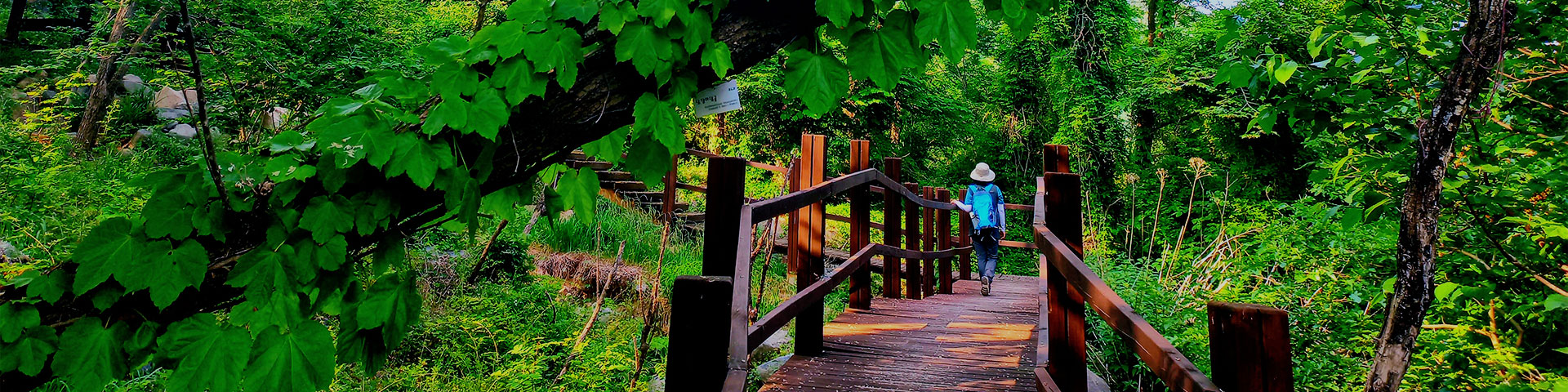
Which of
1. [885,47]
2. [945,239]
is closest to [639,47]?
[885,47]

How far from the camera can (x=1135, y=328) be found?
6.01 feet

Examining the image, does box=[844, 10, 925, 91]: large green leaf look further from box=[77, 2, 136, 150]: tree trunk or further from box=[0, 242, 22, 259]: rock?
box=[77, 2, 136, 150]: tree trunk

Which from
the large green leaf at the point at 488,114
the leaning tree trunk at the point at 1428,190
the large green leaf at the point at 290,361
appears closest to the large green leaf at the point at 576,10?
the large green leaf at the point at 488,114

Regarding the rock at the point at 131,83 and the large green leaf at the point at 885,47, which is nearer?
the large green leaf at the point at 885,47

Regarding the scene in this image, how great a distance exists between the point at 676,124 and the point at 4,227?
5851mm

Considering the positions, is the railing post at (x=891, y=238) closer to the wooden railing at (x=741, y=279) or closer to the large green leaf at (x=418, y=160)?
the wooden railing at (x=741, y=279)

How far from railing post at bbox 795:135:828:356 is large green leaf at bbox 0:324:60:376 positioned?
87.5 inches

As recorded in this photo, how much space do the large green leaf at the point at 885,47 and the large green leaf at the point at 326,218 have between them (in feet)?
4.03

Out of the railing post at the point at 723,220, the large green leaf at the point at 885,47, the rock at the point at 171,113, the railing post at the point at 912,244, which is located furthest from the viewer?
the rock at the point at 171,113

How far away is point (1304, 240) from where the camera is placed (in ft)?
17.0

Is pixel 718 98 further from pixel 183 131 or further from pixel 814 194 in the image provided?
pixel 183 131

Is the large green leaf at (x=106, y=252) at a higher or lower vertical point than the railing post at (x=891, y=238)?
higher

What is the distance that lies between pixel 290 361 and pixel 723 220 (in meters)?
1.21

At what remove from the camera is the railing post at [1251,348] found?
56.0 inches
